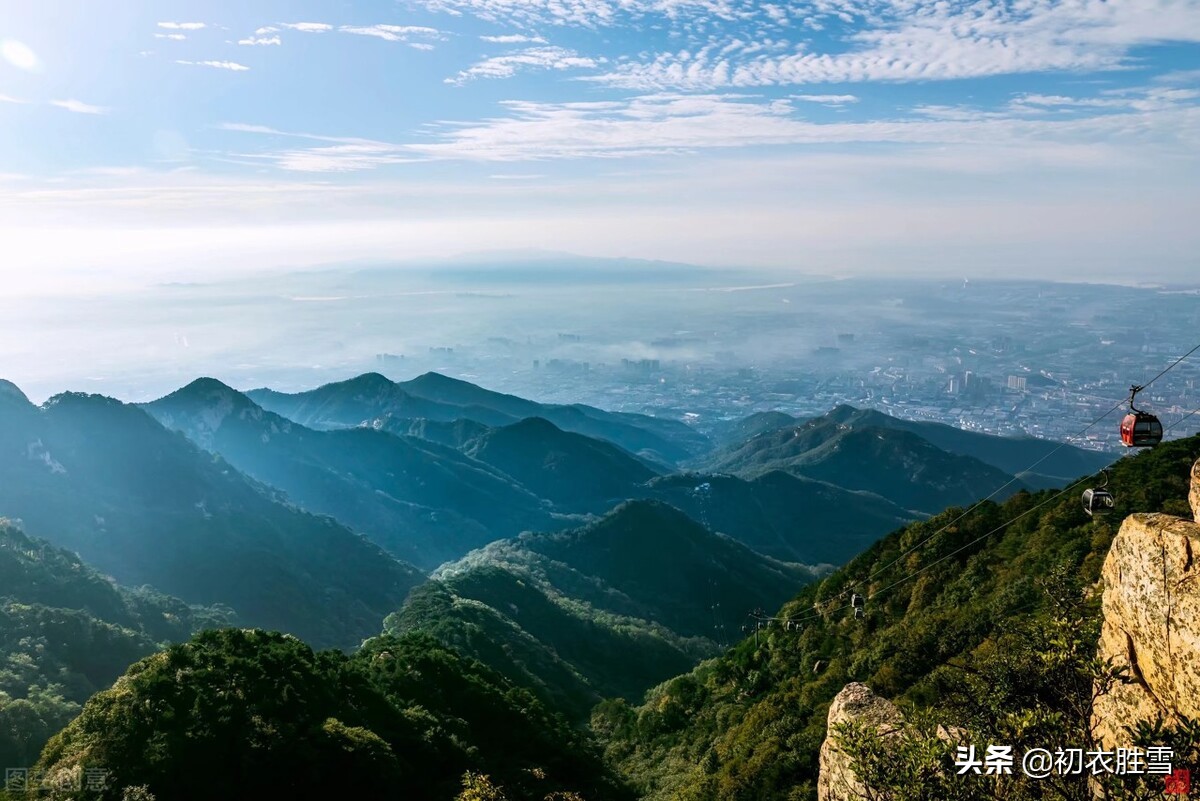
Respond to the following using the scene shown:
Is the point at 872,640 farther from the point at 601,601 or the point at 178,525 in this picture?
the point at 178,525

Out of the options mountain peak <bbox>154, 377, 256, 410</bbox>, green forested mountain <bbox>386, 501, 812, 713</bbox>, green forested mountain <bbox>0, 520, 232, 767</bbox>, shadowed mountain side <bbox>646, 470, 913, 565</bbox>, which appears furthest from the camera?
mountain peak <bbox>154, 377, 256, 410</bbox>

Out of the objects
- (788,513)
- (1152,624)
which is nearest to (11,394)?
(1152,624)

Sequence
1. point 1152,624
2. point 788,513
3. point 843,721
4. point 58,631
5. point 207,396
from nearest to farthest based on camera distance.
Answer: point 1152,624
point 843,721
point 58,631
point 788,513
point 207,396

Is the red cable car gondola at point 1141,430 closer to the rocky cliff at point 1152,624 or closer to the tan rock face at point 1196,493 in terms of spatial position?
the tan rock face at point 1196,493
